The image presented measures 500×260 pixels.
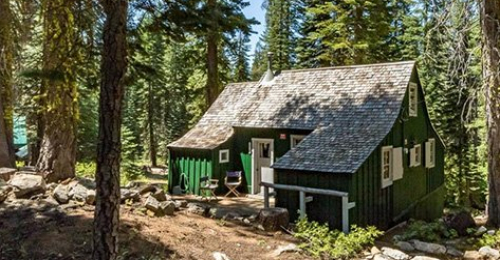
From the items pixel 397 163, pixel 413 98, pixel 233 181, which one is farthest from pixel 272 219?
pixel 413 98

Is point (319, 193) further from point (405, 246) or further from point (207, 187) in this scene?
point (207, 187)

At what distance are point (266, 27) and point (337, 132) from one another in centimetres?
2403

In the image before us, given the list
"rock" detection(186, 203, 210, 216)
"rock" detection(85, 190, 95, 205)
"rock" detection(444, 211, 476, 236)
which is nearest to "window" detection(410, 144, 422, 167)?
"rock" detection(444, 211, 476, 236)

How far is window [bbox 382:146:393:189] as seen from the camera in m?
11.7

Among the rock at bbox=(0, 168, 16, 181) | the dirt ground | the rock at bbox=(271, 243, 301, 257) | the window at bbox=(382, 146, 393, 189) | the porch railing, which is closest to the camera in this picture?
the dirt ground

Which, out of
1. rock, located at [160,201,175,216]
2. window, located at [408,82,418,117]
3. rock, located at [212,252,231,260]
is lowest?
rock, located at [212,252,231,260]

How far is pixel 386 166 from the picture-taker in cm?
1208

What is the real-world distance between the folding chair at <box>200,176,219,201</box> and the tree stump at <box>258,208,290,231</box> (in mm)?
4535

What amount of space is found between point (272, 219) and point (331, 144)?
311cm

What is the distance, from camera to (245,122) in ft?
49.2

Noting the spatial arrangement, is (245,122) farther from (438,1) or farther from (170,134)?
(170,134)

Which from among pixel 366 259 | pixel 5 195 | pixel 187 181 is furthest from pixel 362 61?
pixel 5 195

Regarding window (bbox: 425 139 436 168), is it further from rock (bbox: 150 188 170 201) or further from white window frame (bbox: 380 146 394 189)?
rock (bbox: 150 188 170 201)

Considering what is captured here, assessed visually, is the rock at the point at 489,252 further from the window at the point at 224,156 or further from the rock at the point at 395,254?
the window at the point at 224,156
